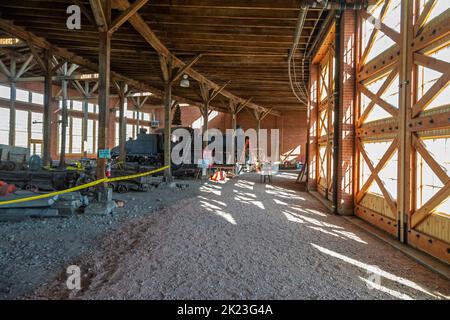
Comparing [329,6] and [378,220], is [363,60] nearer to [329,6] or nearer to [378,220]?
[329,6]

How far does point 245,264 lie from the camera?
3.63 metres

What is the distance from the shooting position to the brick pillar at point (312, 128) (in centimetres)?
1163

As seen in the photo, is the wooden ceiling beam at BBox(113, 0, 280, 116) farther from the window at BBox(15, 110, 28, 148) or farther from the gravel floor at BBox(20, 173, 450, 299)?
the window at BBox(15, 110, 28, 148)

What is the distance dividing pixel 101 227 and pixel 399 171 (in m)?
5.42

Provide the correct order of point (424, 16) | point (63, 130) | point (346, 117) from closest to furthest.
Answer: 1. point (424, 16)
2. point (346, 117)
3. point (63, 130)

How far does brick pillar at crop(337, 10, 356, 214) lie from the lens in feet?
22.8

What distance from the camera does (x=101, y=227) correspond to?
5387mm

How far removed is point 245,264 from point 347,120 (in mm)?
4929

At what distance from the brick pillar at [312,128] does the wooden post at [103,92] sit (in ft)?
25.9

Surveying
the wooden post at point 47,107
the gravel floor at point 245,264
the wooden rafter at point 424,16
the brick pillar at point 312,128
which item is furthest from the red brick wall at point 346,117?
the wooden post at point 47,107

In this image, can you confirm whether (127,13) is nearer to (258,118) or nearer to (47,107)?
(47,107)

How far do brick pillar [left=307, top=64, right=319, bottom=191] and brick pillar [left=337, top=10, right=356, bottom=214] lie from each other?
4.46m

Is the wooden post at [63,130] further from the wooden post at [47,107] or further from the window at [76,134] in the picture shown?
the window at [76,134]

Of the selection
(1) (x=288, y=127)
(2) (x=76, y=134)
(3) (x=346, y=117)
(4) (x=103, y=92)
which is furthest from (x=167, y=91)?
(1) (x=288, y=127)
